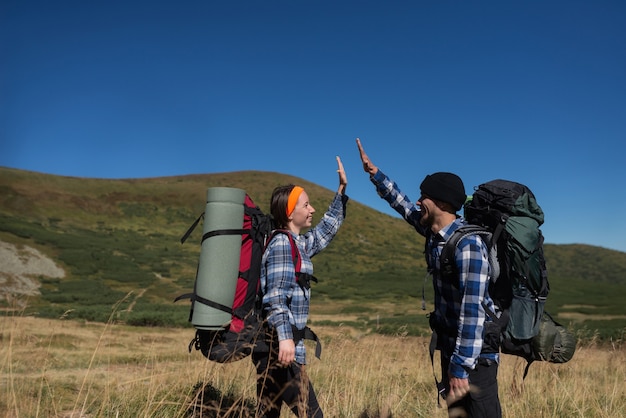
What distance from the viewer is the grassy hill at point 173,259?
21422 millimetres

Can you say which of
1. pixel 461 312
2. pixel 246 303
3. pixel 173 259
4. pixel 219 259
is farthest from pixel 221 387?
pixel 173 259

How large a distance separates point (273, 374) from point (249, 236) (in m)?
0.96

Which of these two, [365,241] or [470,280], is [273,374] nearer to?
[470,280]

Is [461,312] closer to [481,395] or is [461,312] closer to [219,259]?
[481,395]

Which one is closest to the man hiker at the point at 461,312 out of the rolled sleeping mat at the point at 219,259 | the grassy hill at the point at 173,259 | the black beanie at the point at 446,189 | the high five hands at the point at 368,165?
the black beanie at the point at 446,189

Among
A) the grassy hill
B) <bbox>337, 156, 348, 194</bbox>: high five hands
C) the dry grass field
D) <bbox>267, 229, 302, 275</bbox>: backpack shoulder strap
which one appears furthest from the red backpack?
the grassy hill

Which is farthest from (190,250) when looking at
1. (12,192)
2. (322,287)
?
(12,192)

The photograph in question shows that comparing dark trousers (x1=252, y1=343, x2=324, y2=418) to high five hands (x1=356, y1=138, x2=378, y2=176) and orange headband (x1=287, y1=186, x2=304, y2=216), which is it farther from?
high five hands (x1=356, y1=138, x2=378, y2=176)

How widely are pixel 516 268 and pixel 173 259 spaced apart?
40.5 m

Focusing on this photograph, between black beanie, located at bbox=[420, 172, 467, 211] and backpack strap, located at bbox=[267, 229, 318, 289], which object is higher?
black beanie, located at bbox=[420, 172, 467, 211]

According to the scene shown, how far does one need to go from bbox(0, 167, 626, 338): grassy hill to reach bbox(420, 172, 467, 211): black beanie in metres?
5.61

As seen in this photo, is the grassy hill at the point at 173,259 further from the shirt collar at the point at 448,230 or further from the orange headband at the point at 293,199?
the shirt collar at the point at 448,230

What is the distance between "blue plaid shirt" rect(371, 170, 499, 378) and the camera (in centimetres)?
246

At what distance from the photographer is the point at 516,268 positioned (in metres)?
2.65
